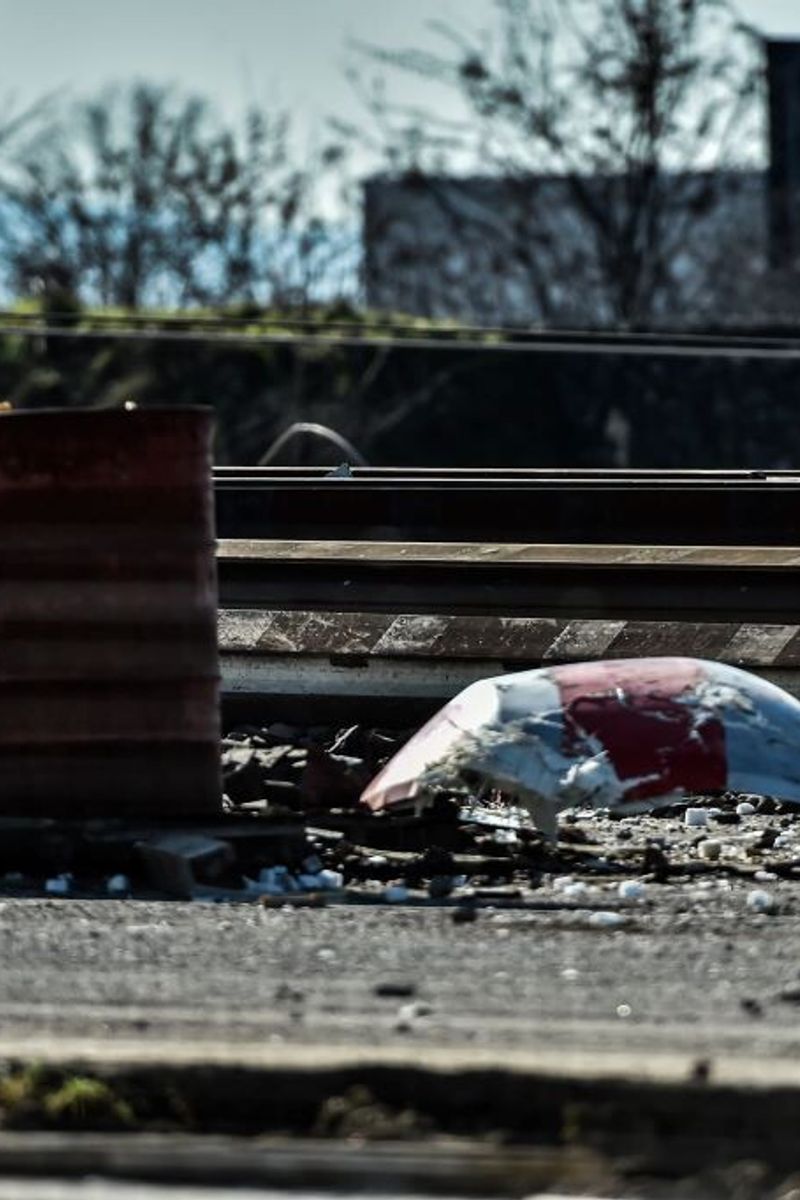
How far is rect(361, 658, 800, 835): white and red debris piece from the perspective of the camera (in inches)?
310

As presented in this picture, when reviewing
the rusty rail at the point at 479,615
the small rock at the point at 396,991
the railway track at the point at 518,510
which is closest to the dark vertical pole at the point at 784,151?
the railway track at the point at 518,510

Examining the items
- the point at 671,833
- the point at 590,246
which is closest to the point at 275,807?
the point at 671,833

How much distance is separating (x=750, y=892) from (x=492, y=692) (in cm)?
108

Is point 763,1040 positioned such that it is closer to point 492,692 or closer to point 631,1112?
point 631,1112

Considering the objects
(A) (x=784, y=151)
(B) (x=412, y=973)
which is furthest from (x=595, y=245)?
(B) (x=412, y=973)

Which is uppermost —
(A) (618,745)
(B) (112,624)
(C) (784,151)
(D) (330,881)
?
(C) (784,151)

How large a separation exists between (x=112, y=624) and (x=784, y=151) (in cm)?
3813

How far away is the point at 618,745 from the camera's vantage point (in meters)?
7.93

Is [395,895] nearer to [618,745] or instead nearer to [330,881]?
[330,881]

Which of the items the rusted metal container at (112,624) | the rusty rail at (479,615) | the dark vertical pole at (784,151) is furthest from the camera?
the dark vertical pole at (784,151)

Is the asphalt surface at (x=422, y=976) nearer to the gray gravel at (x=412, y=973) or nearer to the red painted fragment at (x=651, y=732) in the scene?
the gray gravel at (x=412, y=973)

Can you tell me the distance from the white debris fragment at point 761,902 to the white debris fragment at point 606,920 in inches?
16.5

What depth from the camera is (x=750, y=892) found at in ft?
24.8

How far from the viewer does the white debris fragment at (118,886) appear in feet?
25.0
